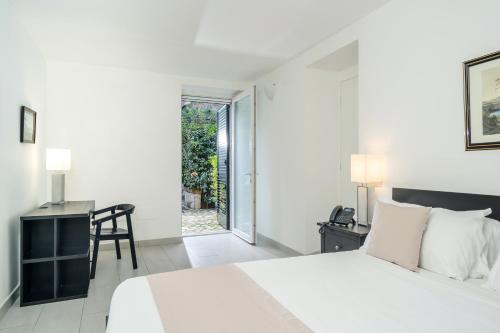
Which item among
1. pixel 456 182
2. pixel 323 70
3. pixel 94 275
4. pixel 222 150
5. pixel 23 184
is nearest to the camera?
pixel 456 182

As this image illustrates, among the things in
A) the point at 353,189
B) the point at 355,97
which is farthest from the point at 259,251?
the point at 355,97

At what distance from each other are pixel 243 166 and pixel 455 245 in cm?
386

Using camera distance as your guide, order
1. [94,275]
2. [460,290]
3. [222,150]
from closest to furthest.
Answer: [460,290], [94,275], [222,150]

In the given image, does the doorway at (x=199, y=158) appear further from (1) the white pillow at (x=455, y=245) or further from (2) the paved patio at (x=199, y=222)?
(1) the white pillow at (x=455, y=245)

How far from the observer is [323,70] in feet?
13.1

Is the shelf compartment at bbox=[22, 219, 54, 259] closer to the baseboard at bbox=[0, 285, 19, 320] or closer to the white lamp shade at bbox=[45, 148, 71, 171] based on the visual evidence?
the baseboard at bbox=[0, 285, 19, 320]

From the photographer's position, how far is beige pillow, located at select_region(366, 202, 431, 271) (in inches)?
74.4

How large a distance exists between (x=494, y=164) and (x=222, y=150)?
15.1 feet

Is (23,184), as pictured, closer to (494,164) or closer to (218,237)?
(218,237)

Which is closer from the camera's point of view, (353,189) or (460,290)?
(460,290)

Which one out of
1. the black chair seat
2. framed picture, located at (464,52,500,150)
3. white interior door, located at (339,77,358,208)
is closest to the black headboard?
framed picture, located at (464,52,500,150)

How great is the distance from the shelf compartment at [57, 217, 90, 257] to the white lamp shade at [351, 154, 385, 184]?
2.64 m

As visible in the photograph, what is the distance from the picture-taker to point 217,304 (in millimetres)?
1445

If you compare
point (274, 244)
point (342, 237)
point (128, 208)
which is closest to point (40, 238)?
point (128, 208)
